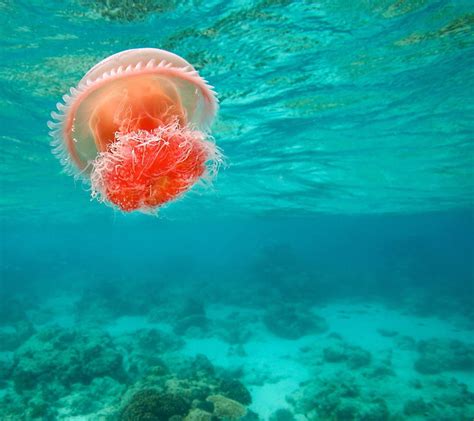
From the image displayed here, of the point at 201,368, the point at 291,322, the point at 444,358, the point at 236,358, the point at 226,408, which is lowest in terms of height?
the point at 226,408

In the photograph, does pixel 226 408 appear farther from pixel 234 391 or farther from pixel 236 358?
pixel 236 358

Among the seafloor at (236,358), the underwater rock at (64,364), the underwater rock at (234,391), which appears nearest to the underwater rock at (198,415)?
the seafloor at (236,358)

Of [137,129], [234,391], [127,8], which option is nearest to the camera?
[137,129]

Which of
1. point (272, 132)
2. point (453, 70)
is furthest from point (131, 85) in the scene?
point (272, 132)

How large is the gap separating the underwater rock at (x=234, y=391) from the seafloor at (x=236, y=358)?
7 centimetres

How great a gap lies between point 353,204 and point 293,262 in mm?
8545

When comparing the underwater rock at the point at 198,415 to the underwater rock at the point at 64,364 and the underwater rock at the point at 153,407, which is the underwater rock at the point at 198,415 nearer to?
the underwater rock at the point at 153,407

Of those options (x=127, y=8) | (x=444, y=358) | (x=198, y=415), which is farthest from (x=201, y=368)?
(x=444, y=358)

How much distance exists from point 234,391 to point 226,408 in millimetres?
1696

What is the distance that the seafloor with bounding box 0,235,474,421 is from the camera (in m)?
10.8

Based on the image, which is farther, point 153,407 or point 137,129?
point 153,407

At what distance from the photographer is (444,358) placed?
55.0 feet

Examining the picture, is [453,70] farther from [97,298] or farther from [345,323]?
[97,298]

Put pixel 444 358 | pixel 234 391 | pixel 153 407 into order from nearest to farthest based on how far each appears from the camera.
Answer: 1. pixel 153 407
2. pixel 234 391
3. pixel 444 358
